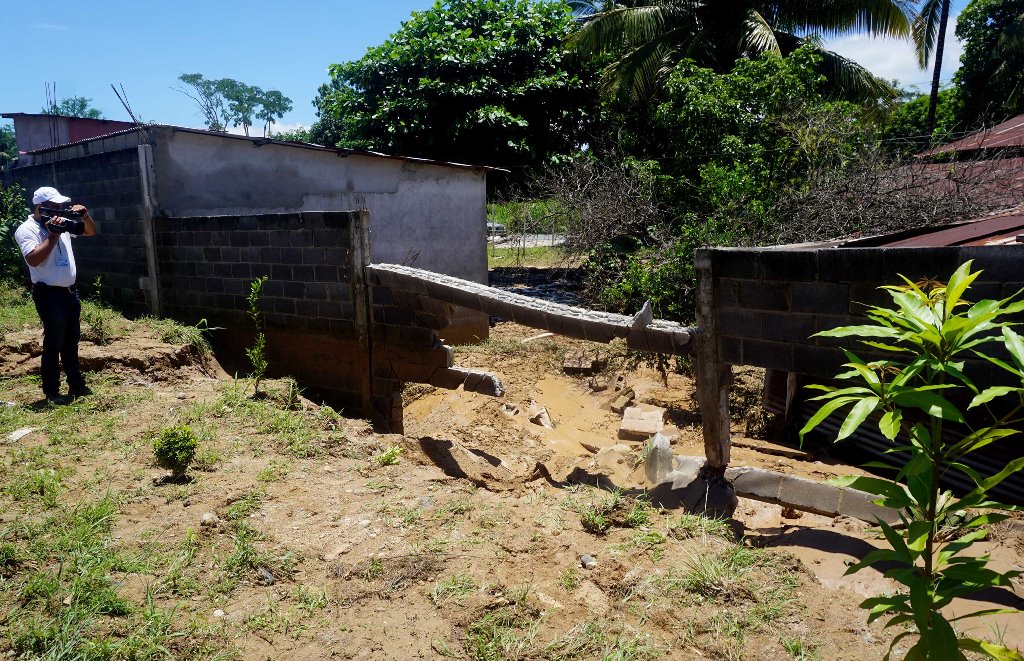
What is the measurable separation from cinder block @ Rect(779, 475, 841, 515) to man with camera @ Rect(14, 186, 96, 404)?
5633 mm

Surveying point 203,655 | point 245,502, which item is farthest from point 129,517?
point 203,655

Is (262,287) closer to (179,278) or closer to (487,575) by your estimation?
(179,278)

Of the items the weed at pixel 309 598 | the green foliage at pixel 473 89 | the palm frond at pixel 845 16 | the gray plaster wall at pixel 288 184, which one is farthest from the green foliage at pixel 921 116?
the weed at pixel 309 598

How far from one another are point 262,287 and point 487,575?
5.14 meters

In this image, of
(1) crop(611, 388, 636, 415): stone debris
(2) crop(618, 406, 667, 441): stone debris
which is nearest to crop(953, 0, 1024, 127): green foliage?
(1) crop(611, 388, 636, 415): stone debris

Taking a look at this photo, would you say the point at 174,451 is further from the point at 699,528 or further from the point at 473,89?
the point at 473,89

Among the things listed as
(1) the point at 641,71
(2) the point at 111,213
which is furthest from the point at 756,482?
(1) the point at 641,71

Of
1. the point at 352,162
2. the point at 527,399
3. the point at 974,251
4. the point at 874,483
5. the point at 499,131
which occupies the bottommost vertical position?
the point at 527,399

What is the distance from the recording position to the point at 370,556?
142 inches

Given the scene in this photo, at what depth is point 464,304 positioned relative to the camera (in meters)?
5.84

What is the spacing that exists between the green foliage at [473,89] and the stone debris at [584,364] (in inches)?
272

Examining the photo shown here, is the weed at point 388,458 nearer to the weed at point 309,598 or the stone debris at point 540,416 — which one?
the weed at point 309,598

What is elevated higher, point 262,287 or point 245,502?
point 262,287

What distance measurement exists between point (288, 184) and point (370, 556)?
6.92 metres
